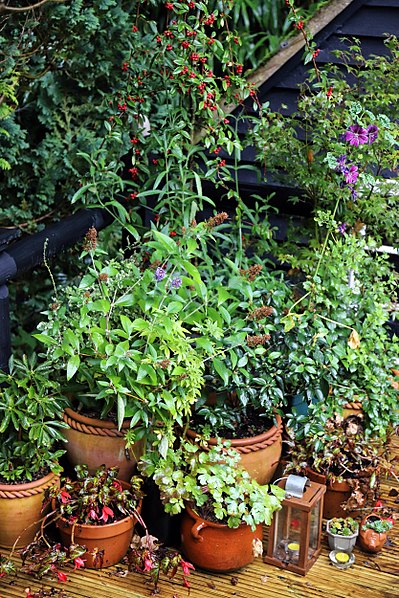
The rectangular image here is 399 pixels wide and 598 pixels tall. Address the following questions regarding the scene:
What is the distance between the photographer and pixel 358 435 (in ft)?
9.52

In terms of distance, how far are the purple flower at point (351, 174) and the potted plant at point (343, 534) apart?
Answer: 46.7 inches

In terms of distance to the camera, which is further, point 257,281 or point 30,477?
point 257,281

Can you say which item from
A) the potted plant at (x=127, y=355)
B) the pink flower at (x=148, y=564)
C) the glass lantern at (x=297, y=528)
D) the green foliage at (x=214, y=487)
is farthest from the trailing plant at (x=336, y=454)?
the pink flower at (x=148, y=564)

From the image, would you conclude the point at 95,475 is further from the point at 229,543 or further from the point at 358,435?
the point at 358,435

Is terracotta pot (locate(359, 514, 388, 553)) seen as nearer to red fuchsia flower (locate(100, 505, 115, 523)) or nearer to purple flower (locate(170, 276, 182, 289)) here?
red fuchsia flower (locate(100, 505, 115, 523))

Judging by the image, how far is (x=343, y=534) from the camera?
2658 mm

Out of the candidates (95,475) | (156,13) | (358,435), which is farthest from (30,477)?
(156,13)

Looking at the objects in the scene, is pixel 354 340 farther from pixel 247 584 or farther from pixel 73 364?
pixel 73 364

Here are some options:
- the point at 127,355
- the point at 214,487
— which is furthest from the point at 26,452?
the point at 214,487

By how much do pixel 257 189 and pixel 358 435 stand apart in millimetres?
1273

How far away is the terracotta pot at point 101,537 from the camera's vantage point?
8.10 feet

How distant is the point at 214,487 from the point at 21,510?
62cm

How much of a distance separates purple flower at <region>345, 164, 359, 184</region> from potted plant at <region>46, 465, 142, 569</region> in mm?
1284

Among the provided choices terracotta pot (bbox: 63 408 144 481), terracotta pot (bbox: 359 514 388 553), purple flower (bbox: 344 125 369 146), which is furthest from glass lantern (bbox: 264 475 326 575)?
purple flower (bbox: 344 125 369 146)
